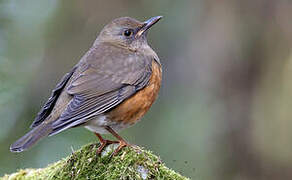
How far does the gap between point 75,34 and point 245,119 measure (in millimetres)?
3103

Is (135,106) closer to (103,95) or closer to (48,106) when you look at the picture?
(103,95)

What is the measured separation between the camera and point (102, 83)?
5914mm

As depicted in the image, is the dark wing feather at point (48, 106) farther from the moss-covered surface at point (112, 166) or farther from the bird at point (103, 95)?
the moss-covered surface at point (112, 166)

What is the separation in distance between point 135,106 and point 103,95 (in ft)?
1.24

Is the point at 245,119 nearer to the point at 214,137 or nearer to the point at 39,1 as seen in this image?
the point at 214,137

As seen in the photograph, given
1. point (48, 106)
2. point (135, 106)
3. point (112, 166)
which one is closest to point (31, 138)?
point (48, 106)

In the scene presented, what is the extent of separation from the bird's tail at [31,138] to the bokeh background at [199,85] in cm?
175

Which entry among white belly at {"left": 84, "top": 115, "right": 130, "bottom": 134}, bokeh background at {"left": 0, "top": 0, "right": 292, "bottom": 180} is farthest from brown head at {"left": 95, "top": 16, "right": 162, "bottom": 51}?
white belly at {"left": 84, "top": 115, "right": 130, "bottom": 134}

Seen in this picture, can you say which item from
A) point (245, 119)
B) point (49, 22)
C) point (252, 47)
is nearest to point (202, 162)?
point (245, 119)

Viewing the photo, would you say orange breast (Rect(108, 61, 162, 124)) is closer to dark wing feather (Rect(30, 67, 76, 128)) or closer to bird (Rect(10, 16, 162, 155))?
bird (Rect(10, 16, 162, 155))

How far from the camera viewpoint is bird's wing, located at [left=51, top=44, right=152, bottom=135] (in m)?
5.46

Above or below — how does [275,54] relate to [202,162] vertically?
above

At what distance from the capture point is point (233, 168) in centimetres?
794

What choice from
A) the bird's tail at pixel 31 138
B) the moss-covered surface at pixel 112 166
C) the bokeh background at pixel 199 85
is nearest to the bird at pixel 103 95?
the bird's tail at pixel 31 138
